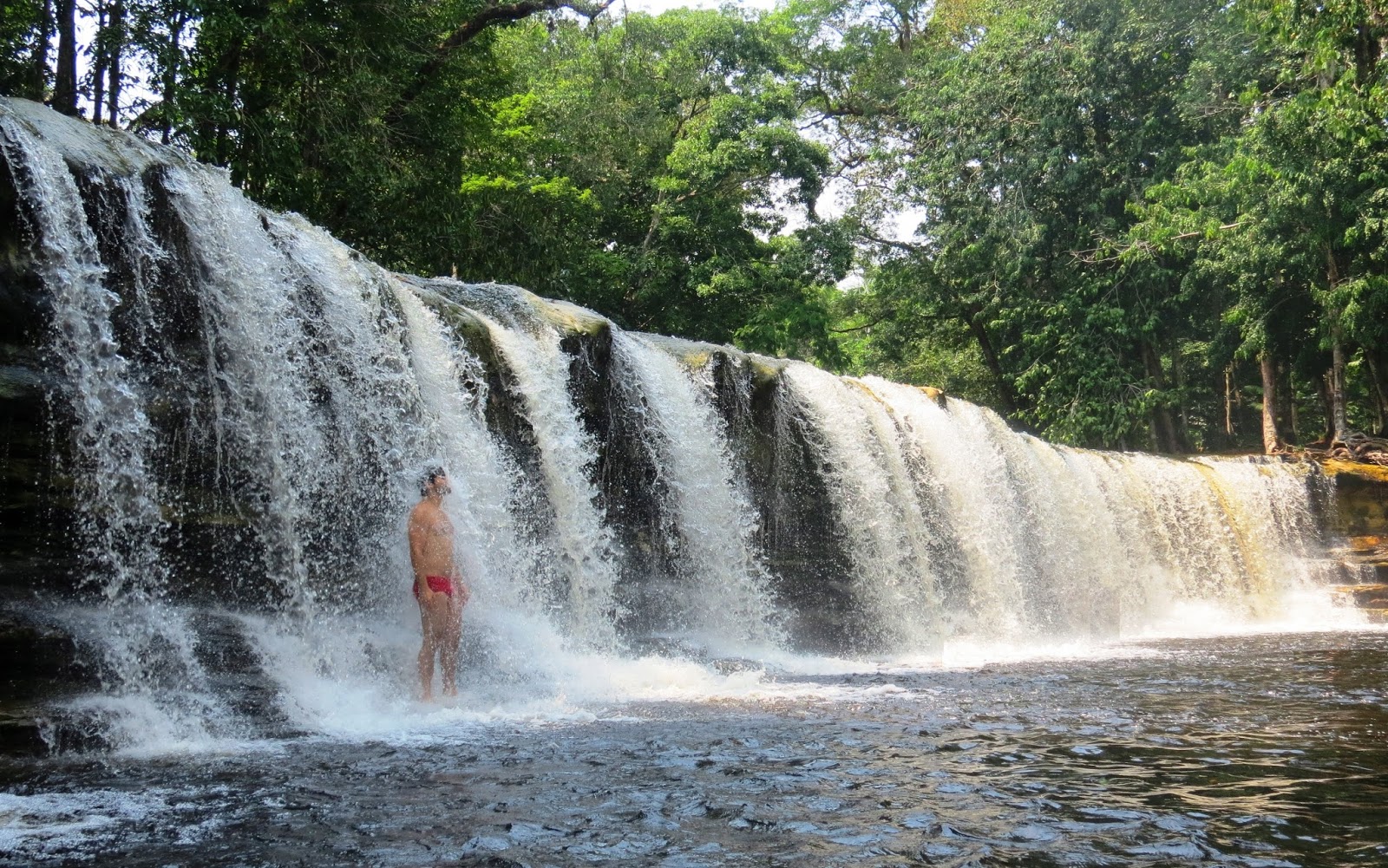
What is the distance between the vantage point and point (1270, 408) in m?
23.2

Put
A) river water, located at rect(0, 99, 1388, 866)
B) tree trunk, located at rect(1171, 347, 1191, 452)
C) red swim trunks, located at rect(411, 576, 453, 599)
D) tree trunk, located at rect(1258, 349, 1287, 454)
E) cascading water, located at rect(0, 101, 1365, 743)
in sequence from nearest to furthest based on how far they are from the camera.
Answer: river water, located at rect(0, 99, 1388, 866) < cascading water, located at rect(0, 101, 1365, 743) < red swim trunks, located at rect(411, 576, 453, 599) < tree trunk, located at rect(1258, 349, 1287, 454) < tree trunk, located at rect(1171, 347, 1191, 452)

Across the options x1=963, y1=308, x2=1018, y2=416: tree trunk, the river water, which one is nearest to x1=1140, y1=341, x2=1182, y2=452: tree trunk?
x1=963, y1=308, x2=1018, y2=416: tree trunk

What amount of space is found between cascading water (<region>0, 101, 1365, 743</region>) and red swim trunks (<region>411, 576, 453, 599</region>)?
0.61 metres

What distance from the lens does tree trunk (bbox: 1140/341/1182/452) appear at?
85.6ft

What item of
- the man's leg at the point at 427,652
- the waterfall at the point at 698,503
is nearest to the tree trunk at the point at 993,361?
the waterfall at the point at 698,503

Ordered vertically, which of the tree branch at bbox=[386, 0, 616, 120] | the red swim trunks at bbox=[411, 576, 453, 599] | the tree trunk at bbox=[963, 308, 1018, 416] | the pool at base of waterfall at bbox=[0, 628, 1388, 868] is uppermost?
the tree branch at bbox=[386, 0, 616, 120]

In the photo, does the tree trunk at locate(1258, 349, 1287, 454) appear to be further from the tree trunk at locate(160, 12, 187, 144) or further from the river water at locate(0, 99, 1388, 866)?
the tree trunk at locate(160, 12, 187, 144)

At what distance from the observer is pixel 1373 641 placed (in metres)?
12.1

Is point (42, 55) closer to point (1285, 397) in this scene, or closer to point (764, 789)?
point (764, 789)

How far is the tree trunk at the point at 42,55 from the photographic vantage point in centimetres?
1273

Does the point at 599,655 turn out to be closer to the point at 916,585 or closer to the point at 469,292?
the point at 469,292

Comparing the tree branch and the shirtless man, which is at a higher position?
the tree branch

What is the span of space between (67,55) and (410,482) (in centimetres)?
798

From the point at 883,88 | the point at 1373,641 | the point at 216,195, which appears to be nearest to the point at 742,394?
the point at 216,195
